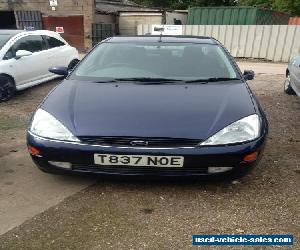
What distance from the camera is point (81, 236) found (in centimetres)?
278

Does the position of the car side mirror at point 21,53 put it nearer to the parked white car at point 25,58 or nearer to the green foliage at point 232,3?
the parked white car at point 25,58

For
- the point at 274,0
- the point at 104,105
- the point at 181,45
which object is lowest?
the point at 274,0

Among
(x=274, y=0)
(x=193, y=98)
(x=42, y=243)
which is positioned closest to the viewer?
(x=42, y=243)

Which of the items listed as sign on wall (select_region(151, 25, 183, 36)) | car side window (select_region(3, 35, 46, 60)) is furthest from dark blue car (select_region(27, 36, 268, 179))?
sign on wall (select_region(151, 25, 183, 36))

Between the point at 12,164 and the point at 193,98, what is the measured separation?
2.15m

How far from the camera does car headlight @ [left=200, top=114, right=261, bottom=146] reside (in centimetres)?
312

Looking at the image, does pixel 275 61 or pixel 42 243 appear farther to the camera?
pixel 275 61

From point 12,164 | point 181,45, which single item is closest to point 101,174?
point 12,164

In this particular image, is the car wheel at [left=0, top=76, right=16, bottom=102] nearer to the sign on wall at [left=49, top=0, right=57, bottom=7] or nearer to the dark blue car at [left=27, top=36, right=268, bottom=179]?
the dark blue car at [left=27, top=36, right=268, bottom=179]

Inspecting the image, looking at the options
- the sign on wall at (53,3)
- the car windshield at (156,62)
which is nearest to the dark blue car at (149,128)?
the car windshield at (156,62)

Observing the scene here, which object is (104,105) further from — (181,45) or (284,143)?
(284,143)

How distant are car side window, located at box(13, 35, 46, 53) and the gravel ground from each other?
17.3 feet

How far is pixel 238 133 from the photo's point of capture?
3195 mm

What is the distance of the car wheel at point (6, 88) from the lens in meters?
7.28
